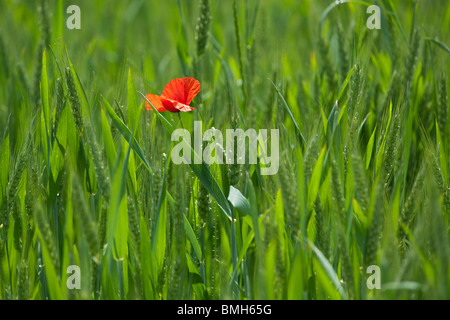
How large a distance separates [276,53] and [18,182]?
863mm

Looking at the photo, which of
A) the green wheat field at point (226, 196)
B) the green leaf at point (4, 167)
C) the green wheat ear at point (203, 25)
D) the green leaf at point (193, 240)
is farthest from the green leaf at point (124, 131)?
the green wheat ear at point (203, 25)

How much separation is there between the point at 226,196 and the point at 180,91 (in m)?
0.25

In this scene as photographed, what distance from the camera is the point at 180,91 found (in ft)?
3.21

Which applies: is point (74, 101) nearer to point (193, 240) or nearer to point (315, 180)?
point (193, 240)

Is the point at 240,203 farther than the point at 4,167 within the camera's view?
No

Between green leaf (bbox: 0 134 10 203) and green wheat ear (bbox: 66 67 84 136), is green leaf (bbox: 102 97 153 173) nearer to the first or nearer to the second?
green wheat ear (bbox: 66 67 84 136)

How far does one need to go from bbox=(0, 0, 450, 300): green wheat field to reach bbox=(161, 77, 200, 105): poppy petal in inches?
1.4

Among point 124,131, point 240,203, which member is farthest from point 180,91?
point 240,203

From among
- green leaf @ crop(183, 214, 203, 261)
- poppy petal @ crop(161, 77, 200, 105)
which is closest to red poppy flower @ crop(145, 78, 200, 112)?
poppy petal @ crop(161, 77, 200, 105)

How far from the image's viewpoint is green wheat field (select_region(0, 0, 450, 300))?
0.71 meters

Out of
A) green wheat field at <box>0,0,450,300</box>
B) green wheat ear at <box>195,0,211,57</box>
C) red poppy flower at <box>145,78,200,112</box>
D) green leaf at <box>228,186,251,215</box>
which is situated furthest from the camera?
green wheat ear at <box>195,0,211,57</box>

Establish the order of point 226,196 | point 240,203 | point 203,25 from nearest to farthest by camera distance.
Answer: point 240,203
point 226,196
point 203,25

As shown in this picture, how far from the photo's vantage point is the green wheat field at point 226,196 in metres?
0.71
